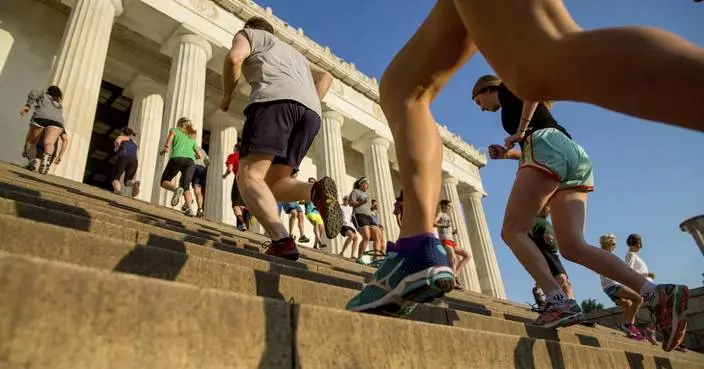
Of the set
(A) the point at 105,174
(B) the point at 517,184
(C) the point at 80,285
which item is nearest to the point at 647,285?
(B) the point at 517,184

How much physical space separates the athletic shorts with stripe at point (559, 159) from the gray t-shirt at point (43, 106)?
286 inches

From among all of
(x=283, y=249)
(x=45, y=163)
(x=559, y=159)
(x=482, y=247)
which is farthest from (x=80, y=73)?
(x=482, y=247)

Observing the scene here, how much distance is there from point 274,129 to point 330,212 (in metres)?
0.77

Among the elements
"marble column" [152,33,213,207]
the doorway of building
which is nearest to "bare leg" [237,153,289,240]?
"marble column" [152,33,213,207]

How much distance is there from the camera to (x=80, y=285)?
0.92 m

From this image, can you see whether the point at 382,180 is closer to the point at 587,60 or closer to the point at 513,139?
the point at 513,139

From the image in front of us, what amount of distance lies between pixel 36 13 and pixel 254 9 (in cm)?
631

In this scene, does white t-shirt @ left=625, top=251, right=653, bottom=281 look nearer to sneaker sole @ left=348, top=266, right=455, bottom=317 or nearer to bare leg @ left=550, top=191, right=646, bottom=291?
bare leg @ left=550, top=191, right=646, bottom=291

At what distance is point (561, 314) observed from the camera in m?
3.17

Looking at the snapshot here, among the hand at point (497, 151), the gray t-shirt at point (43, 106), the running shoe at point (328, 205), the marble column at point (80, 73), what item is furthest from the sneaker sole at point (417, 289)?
the marble column at point (80, 73)

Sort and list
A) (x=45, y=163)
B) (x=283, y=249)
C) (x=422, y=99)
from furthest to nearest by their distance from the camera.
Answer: (x=45, y=163)
(x=283, y=249)
(x=422, y=99)

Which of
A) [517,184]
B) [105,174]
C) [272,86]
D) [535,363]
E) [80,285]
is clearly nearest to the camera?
[80,285]

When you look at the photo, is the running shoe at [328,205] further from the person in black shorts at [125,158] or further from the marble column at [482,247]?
the marble column at [482,247]

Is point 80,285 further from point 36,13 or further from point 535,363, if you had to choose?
point 36,13
